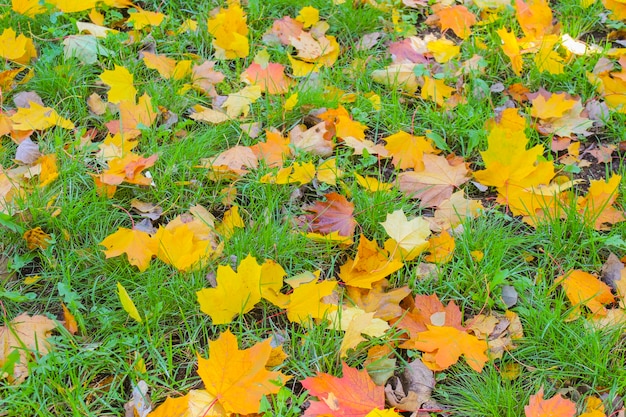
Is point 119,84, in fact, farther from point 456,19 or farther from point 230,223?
point 456,19

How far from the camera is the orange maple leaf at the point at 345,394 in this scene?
1570mm

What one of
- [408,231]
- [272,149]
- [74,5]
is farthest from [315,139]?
[74,5]

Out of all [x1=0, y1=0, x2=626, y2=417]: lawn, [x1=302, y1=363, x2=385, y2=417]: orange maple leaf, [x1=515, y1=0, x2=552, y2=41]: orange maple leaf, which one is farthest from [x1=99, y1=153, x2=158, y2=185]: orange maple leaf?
[x1=515, y1=0, x2=552, y2=41]: orange maple leaf

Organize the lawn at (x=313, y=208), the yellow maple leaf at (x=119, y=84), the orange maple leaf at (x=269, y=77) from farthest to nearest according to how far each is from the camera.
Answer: the orange maple leaf at (x=269, y=77)
the yellow maple leaf at (x=119, y=84)
the lawn at (x=313, y=208)

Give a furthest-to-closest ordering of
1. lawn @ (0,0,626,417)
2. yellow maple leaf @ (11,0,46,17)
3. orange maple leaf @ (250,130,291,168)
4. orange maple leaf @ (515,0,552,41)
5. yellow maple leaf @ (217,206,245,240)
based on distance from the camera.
Answer: orange maple leaf @ (515,0,552,41)
yellow maple leaf @ (11,0,46,17)
orange maple leaf @ (250,130,291,168)
yellow maple leaf @ (217,206,245,240)
lawn @ (0,0,626,417)

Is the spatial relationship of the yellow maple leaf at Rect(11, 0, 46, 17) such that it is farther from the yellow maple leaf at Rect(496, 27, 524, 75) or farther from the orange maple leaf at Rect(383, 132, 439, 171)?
the yellow maple leaf at Rect(496, 27, 524, 75)

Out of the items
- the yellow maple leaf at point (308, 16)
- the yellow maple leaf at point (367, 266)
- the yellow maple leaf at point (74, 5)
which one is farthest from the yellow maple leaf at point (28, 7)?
the yellow maple leaf at point (367, 266)

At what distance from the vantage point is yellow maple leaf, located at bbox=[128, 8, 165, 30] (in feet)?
9.37

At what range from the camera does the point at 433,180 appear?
223cm

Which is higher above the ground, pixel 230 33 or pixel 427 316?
pixel 230 33

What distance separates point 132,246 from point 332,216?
0.67 metres

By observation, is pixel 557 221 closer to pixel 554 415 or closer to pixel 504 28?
pixel 554 415

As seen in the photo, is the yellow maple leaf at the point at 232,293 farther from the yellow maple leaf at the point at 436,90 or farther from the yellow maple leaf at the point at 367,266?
the yellow maple leaf at the point at 436,90

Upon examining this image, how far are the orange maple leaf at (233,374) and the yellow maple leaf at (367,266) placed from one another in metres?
0.41
